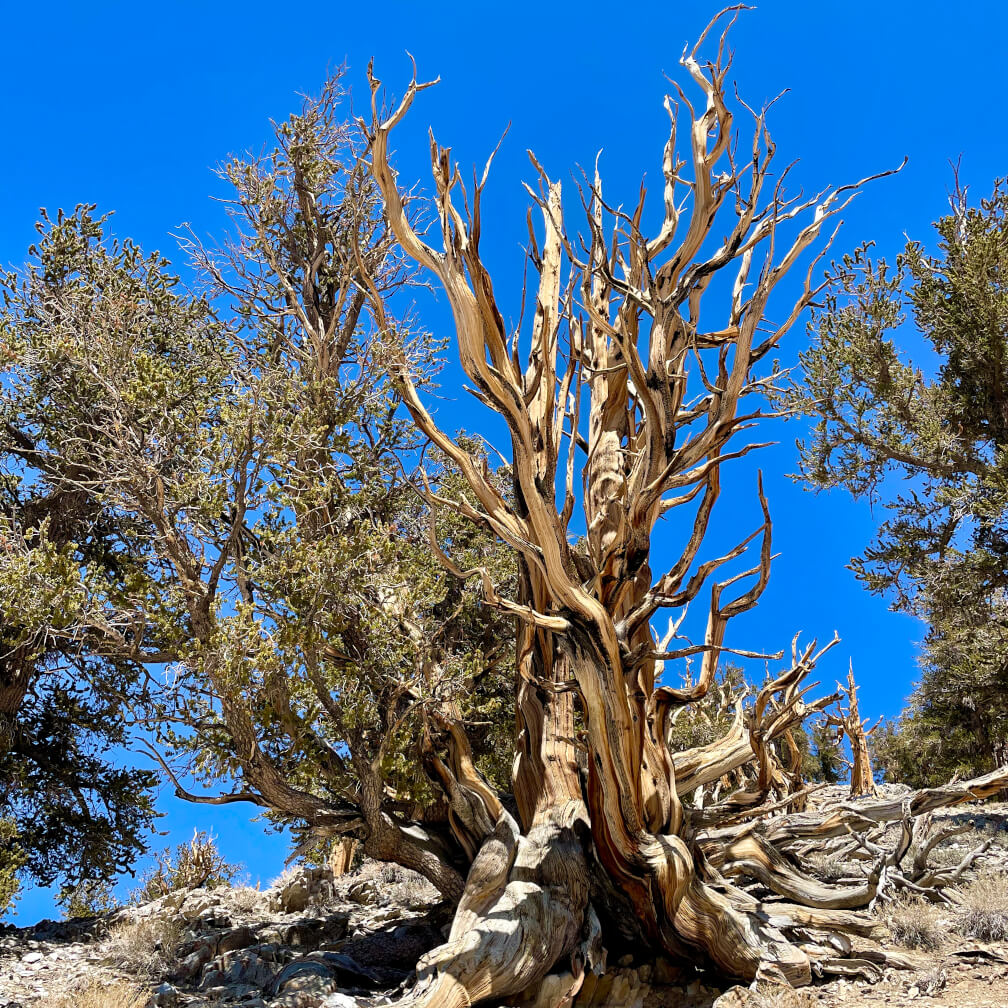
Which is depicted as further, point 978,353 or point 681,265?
point 978,353

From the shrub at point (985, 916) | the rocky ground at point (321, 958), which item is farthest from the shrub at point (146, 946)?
the shrub at point (985, 916)

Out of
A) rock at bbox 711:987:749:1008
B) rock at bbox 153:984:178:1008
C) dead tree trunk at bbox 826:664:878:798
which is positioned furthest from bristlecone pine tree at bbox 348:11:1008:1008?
dead tree trunk at bbox 826:664:878:798

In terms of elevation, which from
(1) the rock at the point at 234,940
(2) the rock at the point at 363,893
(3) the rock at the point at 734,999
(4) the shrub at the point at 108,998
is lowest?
(3) the rock at the point at 734,999

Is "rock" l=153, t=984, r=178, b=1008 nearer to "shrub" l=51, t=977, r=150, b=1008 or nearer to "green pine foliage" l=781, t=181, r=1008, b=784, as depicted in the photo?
"shrub" l=51, t=977, r=150, b=1008

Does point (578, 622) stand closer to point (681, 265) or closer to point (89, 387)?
point (681, 265)

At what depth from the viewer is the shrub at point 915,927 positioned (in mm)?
6076

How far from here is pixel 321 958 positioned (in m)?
6.96

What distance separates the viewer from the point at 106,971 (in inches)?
294

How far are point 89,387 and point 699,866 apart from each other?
6.97 metres

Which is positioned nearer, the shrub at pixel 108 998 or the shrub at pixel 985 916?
the shrub at pixel 108 998

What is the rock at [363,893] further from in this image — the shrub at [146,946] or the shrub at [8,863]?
the shrub at [8,863]

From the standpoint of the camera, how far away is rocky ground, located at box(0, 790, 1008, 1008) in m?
5.54

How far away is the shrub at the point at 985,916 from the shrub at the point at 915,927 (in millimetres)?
176

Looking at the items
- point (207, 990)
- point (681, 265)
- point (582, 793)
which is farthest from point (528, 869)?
point (681, 265)
